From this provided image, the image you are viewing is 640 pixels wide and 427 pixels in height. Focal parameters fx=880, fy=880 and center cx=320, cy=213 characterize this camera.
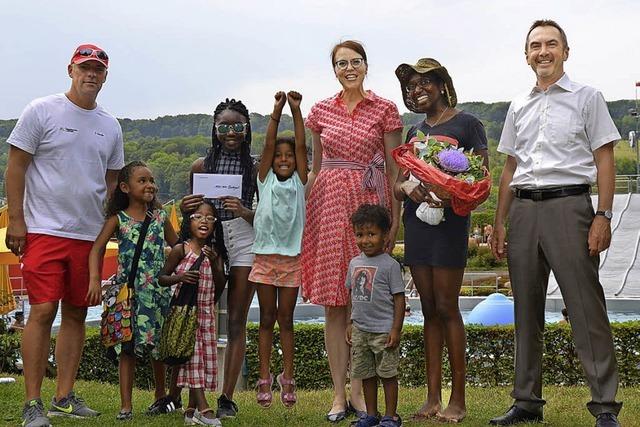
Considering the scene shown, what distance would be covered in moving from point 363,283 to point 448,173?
74cm

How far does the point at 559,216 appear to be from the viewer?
14.9 ft

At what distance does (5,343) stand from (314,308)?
1330 cm

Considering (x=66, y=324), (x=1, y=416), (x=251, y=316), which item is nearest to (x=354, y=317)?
(x=66, y=324)

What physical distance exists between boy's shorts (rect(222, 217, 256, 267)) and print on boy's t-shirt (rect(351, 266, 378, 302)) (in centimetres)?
77

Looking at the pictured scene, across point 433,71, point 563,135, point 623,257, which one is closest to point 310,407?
point 433,71

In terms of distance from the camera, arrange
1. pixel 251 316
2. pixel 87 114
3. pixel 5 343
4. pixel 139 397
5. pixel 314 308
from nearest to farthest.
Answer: pixel 87 114
pixel 139 397
pixel 5 343
pixel 251 316
pixel 314 308

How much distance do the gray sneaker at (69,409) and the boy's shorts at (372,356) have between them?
5.55 ft

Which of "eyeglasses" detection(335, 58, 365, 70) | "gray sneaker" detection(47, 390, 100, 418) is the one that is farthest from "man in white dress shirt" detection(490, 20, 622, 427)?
"gray sneaker" detection(47, 390, 100, 418)

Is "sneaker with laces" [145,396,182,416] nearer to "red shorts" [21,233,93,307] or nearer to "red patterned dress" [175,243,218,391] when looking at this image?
"red patterned dress" [175,243,218,391]

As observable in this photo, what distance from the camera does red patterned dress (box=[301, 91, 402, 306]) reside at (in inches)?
200

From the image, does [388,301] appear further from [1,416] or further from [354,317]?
[1,416]

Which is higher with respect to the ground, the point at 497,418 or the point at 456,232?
the point at 456,232

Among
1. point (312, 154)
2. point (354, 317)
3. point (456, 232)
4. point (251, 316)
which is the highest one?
point (312, 154)

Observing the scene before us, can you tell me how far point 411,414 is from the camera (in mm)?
5191
